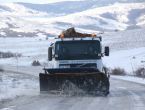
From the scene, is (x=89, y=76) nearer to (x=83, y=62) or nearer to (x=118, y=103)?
(x=83, y=62)

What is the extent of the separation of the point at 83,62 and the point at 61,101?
2547mm

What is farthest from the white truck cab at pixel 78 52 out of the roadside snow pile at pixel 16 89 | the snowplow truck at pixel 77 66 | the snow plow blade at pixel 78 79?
the roadside snow pile at pixel 16 89

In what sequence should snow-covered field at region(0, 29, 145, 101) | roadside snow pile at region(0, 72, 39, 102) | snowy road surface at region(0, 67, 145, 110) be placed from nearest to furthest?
snowy road surface at region(0, 67, 145, 110)
roadside snow pile at region(0, 72, 39, 102)
snow-covered field at region(0, 29, 145, 101)

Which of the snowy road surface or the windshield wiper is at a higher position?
the windshield wiper

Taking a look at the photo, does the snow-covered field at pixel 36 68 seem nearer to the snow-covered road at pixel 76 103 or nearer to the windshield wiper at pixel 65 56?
the snow-covered road at pixel 76 103

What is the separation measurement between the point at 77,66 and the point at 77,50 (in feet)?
2.21

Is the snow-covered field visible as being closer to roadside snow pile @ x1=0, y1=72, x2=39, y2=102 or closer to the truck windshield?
roadside snow pile @ x1=0, y1=72, x2=39, y2=102

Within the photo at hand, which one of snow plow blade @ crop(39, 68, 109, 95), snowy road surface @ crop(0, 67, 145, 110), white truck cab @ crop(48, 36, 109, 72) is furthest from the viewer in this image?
white truck cab @ crop(48, 36, 109, 72)

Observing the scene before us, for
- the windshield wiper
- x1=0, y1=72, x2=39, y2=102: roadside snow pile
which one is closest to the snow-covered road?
x1=0, y1=72, x2=39, y2=102: roadside snow pile

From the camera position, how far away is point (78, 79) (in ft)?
34.9

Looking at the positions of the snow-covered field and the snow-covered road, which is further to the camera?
the snow-covered field

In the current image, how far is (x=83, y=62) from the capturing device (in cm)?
1154

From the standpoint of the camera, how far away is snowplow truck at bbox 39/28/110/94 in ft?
34.7

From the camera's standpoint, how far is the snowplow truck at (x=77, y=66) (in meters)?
10.6
